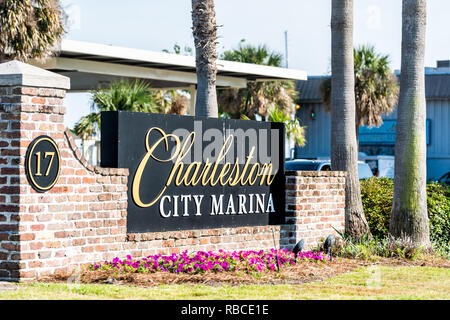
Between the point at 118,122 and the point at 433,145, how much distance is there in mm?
36288

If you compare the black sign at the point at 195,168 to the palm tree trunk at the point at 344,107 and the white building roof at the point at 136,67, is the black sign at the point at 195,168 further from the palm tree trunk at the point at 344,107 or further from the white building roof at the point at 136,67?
the white building roof at the point at 136,67

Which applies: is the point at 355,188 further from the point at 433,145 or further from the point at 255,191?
the point at 433,145

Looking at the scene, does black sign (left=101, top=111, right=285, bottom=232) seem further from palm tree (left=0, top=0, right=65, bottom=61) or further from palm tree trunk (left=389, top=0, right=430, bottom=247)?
palm tree (left=0, top=0, right=65, bottom=61)

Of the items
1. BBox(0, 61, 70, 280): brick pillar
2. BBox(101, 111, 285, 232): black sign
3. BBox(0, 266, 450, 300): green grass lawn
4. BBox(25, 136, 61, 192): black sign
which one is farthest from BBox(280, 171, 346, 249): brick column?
BBox(0, 61, 70, 280): brick pillar

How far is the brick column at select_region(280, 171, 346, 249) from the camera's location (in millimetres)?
13836

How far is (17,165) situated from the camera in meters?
10.2

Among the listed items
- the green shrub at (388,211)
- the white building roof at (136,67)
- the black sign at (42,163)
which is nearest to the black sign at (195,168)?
the black sign at (42,163)

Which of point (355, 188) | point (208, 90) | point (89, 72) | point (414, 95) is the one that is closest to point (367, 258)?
point (355, 188)

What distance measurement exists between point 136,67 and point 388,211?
14.7 m

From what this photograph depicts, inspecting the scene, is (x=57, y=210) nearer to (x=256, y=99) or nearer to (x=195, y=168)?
(x=195, y=168)

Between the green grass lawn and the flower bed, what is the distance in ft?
2.93

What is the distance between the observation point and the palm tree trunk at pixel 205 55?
52.3 ft

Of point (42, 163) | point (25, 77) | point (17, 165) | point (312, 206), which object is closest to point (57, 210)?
point (42, 163)
